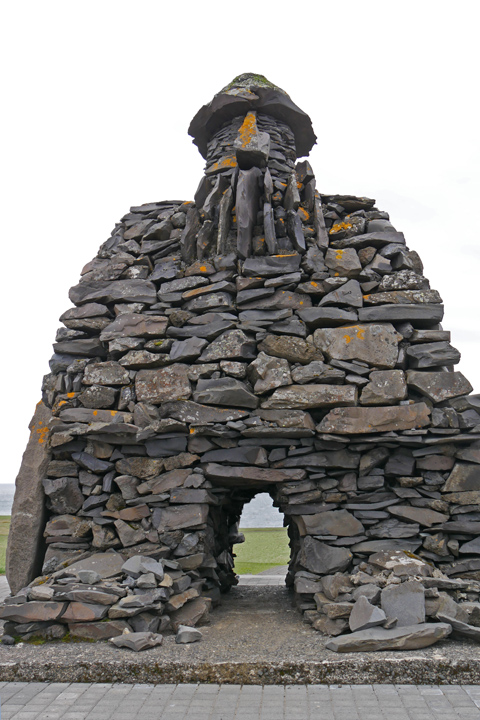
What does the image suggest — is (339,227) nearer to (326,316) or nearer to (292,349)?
(326,316)

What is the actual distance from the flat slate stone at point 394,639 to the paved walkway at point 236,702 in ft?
1.65

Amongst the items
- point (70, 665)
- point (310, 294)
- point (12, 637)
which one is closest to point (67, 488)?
point (12, 637)

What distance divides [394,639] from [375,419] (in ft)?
9.07

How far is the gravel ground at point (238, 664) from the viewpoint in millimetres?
5242

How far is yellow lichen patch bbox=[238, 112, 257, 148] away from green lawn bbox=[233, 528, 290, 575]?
32.8 feet

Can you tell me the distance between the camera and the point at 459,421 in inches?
292

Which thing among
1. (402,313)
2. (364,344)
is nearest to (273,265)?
(364,344)

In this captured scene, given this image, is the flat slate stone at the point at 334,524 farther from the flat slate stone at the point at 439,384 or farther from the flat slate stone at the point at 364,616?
the flat slate stone at the point at 439,384

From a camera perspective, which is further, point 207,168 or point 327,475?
point 207,168

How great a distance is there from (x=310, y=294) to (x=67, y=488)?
4.70 m

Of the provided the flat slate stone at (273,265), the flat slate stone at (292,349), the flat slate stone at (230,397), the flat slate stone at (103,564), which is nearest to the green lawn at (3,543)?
the flat slate stone at (103,564)

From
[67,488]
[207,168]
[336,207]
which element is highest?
[207,168]

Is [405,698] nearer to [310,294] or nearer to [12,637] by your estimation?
[12,637]

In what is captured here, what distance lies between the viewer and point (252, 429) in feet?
24.5
